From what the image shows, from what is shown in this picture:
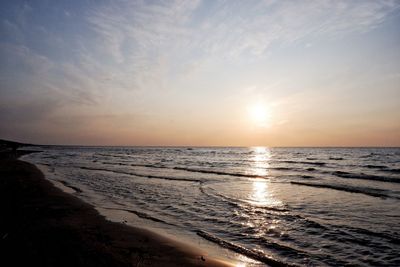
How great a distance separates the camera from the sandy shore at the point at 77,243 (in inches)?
230

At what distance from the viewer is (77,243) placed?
22.7 feet

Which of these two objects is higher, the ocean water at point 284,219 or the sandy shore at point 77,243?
the sandy shore at point 77,243

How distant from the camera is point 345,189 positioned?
19016 millimetres

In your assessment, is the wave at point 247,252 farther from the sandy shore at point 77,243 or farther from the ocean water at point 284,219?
the sandy shore at point 77,243

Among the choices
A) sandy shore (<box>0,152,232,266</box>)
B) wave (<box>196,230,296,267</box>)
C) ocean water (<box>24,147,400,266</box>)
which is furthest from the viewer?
ocean water (<box>24,147,400,266</box>)

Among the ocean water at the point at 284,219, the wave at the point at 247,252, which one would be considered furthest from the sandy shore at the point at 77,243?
the ocean water at the point at 284,219

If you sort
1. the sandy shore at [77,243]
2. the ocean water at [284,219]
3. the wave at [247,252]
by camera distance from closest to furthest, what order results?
the sandy shore at [77,243] → the wave at [247,252] → the ocean water at [284,219]


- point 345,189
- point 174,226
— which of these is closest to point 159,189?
point 174,226

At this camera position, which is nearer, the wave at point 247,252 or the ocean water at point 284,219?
the wave at point 247,252

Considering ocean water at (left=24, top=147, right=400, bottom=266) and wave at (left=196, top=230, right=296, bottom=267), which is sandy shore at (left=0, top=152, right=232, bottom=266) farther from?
ocean water at (left=24, top=147, right=400, bottom=266)

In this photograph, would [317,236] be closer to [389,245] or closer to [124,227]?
[389,245]

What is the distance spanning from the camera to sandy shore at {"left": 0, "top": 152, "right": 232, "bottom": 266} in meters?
5.84

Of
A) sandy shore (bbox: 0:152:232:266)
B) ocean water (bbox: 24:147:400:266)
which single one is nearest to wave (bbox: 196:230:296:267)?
ocean water (bbox: 24:147:400:266)

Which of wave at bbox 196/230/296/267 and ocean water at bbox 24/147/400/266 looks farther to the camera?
ocean water at bbox 24/147/400/266
